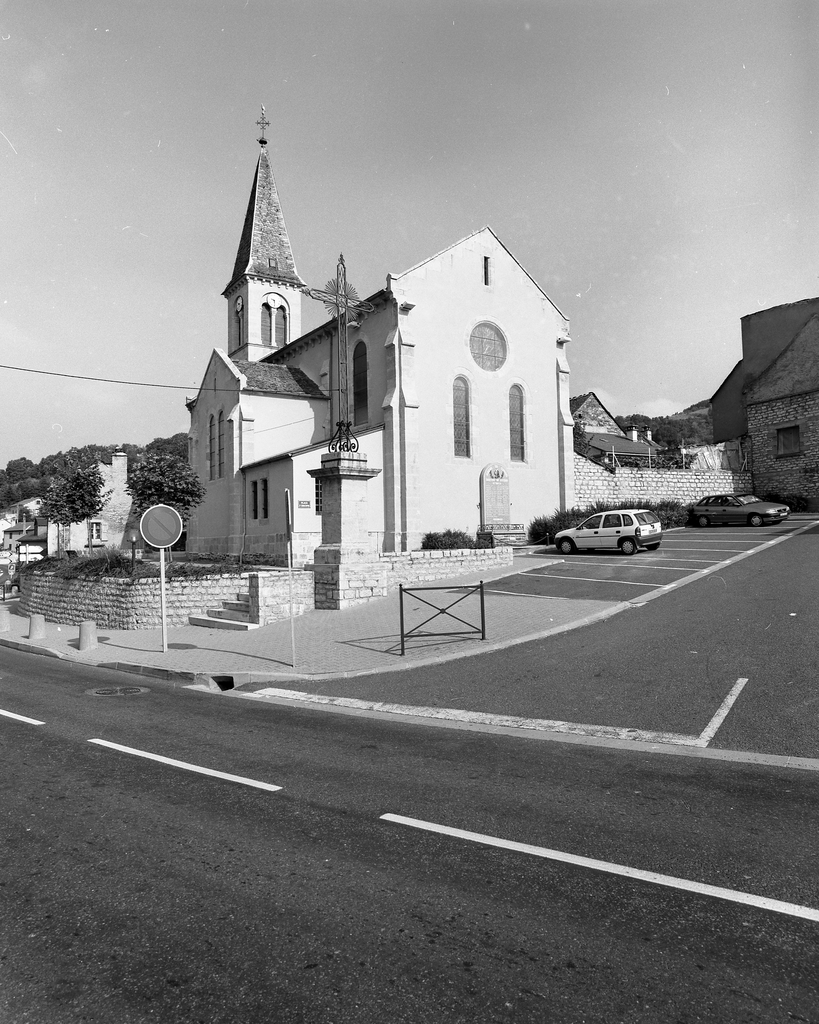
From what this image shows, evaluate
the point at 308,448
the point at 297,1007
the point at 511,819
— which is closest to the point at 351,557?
the point at 308,448

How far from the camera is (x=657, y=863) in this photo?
3.76m

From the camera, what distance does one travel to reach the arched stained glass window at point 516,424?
29156 mm

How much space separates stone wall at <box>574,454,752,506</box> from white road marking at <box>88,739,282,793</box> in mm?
26403

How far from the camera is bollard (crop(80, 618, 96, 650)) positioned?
1391 cm

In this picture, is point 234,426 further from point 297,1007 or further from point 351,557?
point 297,1007

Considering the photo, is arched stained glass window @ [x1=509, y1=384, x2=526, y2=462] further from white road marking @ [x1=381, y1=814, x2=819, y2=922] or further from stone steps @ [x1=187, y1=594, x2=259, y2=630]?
white road marking @ [x1=381, y1=814, x2=819, y2=922]

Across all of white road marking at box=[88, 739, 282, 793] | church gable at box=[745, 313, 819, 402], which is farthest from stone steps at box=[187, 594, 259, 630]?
church gable at box=[745, 313, 819, 402]

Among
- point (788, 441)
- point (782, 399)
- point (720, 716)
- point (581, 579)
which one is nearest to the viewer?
point (720, 716)

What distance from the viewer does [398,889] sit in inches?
136

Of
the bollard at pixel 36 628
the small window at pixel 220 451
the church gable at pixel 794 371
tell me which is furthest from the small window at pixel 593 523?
the church gable at pixel 794 371

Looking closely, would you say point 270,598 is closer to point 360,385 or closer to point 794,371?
point 360,385

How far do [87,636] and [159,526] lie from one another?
3.47m

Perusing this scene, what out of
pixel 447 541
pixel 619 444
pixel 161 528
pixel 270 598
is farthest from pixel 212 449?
pixel 619 444

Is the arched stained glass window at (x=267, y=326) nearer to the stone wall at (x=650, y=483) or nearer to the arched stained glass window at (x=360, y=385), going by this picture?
the arched stained glass window at (x=360, y=385)
